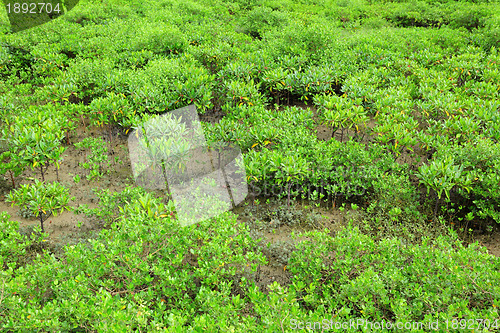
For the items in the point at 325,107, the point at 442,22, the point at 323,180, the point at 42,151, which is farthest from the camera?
the point at 442,22

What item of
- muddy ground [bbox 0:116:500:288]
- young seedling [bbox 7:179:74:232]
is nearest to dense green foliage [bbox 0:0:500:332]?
young seedling [bbox 7:179:74:232]

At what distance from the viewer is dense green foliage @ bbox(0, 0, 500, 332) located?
3680 mm

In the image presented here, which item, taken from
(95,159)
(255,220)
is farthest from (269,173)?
(95,159)

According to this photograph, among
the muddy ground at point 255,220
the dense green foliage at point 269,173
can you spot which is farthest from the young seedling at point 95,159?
the muddy ground at point 255,220

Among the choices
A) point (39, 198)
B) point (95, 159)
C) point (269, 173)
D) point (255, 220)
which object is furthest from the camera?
point (95, 159)

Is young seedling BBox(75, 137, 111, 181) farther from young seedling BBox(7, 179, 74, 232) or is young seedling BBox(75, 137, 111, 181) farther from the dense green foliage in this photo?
young seedling BBox(7, 179, 74, 232)

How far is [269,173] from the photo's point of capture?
6078 millimetres

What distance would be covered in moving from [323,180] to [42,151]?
196 inches

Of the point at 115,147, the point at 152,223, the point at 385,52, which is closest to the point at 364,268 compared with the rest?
the point at 152,223

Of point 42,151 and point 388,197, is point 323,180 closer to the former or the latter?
point 388,197

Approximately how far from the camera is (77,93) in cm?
838

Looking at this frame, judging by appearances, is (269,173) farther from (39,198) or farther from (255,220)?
(39,198)

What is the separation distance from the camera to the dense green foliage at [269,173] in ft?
12.1

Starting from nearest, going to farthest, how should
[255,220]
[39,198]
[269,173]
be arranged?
[39,198] → [255,220] → [269,173]
